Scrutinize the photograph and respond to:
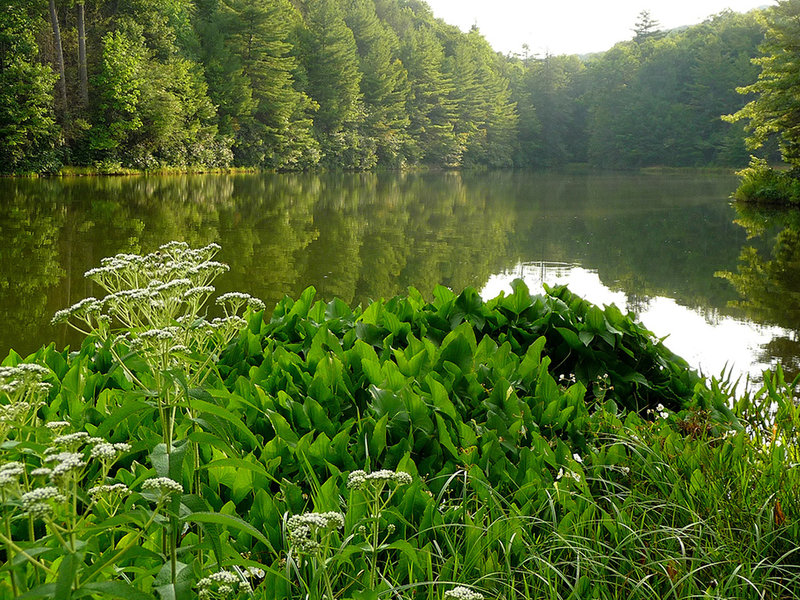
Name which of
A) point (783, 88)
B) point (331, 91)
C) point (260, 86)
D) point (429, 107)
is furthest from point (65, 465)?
point (429, 107)

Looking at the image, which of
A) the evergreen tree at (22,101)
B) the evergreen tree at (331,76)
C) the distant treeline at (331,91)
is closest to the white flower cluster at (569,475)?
the distant treeline at (331,91)

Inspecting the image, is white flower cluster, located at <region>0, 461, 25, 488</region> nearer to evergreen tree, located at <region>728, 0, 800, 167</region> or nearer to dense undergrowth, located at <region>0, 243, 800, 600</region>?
dense undergrowth, located at <region>0, 243, 800, 600</region>

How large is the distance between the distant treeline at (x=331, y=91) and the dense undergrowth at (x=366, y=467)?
21.7 m

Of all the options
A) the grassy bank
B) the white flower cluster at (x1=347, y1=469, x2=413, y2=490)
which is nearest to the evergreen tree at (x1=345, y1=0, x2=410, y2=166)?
the grassy bank

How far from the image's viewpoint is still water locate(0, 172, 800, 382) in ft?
20.3

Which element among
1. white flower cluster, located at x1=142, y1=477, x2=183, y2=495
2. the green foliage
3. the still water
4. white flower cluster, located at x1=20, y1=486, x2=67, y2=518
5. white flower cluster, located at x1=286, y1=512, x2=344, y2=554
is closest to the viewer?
white flower cluster, located at x1=20, y1=486, x2=67, y2=518

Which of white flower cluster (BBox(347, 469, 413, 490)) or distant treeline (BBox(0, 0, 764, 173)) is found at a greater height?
distant treeline (BBox(0, 0, 764, 173))

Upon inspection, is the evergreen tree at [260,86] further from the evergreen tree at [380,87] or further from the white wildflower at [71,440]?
the white wildflower at [71,440]

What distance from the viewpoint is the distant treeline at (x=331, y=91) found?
1003 inches

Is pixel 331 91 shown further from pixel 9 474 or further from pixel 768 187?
pixel 9 474

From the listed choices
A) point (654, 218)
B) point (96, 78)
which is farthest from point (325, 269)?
point (96, 78)

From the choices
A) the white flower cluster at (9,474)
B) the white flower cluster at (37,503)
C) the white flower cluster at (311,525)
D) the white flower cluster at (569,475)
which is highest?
the white flower cluster at (9,474)

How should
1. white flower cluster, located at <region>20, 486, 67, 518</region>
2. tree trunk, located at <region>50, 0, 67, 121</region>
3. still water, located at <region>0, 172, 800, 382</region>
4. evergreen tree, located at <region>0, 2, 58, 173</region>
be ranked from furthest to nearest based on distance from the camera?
tree trunk, located at <region>50, 0, 67, 121</region>
evergreen tree, located at <region>0, 2, 58, 173</region>
still water, located at <region>0, 172, 800, 382</region>
white flower cluster, located at <region>20, 486, 67, 518</region>

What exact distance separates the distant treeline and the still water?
7.93 meters
